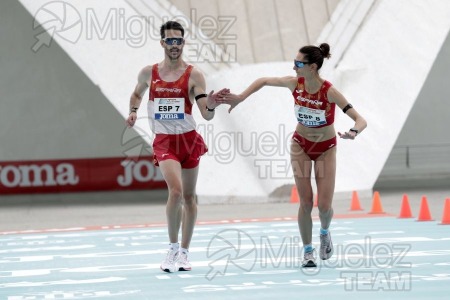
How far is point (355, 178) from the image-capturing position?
66.5 feet

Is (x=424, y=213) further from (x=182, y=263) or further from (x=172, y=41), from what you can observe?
(x=172, y=41)

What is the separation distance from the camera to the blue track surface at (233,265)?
878 centimetres

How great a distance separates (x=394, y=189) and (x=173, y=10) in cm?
716

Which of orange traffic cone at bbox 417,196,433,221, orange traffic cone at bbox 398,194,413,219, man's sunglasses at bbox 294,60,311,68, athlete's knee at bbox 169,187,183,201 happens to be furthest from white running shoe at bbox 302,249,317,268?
orange traffic cone at bbox 398,194,413,219

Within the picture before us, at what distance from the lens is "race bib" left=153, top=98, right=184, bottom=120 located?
10062mm

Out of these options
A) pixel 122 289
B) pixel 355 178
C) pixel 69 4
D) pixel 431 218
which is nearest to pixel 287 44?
pixel 355 178

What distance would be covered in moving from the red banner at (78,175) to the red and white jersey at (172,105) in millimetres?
14144

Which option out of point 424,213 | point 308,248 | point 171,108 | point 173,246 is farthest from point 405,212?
point 171,108

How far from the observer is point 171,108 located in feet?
33.0

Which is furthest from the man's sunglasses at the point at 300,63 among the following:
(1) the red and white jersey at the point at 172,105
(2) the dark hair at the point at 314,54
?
(1) the red and white jersey at the point at 172,105

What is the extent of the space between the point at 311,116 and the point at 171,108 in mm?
1374

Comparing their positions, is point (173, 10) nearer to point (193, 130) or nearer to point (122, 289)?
point (193, 130)

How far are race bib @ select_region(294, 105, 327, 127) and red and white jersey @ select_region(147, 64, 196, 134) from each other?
42.4 inches

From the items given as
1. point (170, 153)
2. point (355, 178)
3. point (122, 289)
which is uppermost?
point (355, 178)
